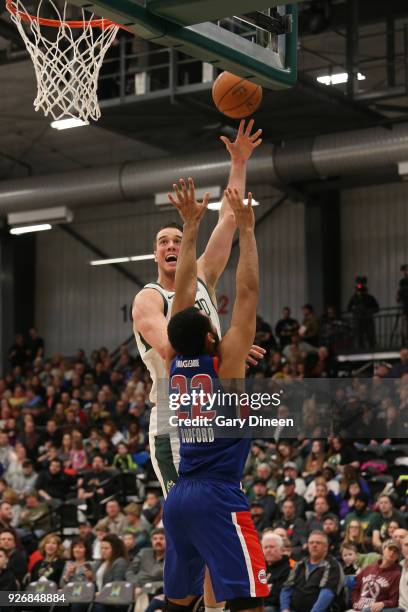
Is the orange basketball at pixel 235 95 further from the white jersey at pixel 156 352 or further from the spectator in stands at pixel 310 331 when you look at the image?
the spectator in stands at pixel 310 331

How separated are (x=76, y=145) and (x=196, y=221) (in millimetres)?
20402

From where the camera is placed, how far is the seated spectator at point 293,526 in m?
12.8

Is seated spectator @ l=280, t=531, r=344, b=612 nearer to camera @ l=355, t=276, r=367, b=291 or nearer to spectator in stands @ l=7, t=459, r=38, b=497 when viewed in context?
Result: spectator in stands @ l=7, t=459, r=38, b=497

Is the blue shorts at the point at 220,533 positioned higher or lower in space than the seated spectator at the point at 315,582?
higher

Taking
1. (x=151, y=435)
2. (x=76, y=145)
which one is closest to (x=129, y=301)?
(x=76, y=145)

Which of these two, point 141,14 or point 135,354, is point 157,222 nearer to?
point 135,354

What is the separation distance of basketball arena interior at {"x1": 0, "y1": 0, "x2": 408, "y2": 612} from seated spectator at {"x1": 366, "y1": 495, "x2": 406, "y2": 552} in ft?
0.12

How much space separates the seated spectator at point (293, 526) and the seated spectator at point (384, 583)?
146cm

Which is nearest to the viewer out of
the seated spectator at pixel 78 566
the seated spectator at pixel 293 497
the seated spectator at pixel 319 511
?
the seated spectator at pixel 319 511

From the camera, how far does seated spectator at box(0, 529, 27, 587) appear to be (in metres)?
14.3

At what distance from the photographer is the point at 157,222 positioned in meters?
28.4

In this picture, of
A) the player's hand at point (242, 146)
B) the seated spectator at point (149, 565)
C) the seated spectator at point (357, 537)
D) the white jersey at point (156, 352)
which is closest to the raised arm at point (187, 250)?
the white jersey at point (156, 352)

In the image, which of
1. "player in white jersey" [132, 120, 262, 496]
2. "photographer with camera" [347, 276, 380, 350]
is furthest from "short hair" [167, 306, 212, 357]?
"photographer with camera" [347, 276, 380, 350]

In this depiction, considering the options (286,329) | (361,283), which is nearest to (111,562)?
(286,329)
